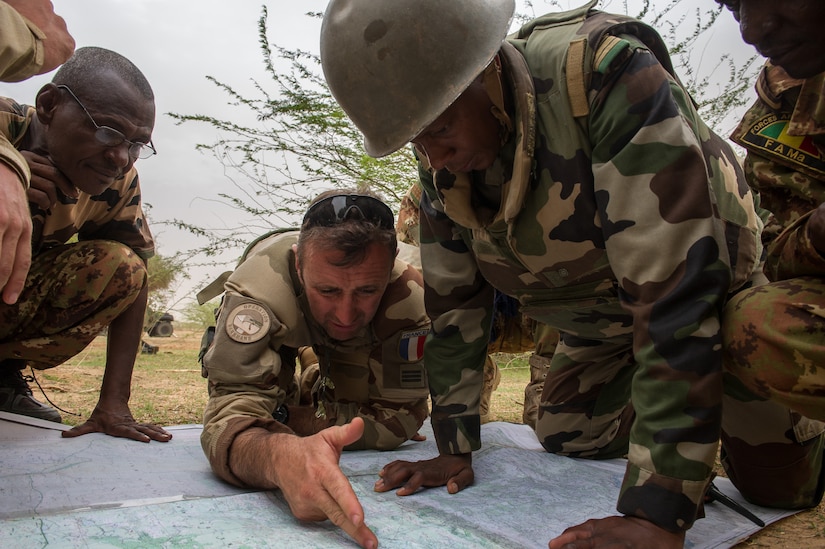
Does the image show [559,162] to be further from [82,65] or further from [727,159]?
[82,65]

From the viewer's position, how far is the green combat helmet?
1.84 meters

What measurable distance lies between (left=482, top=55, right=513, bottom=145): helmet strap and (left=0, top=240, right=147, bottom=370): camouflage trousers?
2.14m

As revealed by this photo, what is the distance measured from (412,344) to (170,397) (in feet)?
8.15

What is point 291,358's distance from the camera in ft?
9.73

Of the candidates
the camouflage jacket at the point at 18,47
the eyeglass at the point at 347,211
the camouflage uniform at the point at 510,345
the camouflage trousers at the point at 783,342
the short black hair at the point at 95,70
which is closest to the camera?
the camouflage trousers at the point at 783,342

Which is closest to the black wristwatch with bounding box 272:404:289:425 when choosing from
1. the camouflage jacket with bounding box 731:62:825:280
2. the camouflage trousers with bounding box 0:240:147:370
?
the camouflage trousers with bounding box 0:240:147:370

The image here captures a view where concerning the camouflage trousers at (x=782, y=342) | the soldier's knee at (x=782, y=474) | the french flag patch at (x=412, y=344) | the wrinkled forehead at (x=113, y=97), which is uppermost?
the wrinkled forehead at (x=113, y=97)

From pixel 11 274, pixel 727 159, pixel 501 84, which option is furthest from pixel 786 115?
pixel 11 274

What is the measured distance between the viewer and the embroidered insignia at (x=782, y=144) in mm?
1742

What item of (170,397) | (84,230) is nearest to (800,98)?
(84,230)

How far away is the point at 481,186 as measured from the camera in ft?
7.14

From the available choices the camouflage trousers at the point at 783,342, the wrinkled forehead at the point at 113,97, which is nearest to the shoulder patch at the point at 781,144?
the camouflage trousers at the point at 783,342

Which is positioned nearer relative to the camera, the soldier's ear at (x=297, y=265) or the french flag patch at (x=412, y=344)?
the soldier's ear at (x=297, y=265)

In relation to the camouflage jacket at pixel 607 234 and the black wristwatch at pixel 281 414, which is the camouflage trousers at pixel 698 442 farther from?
the black wristwatch at pixel 281 414
